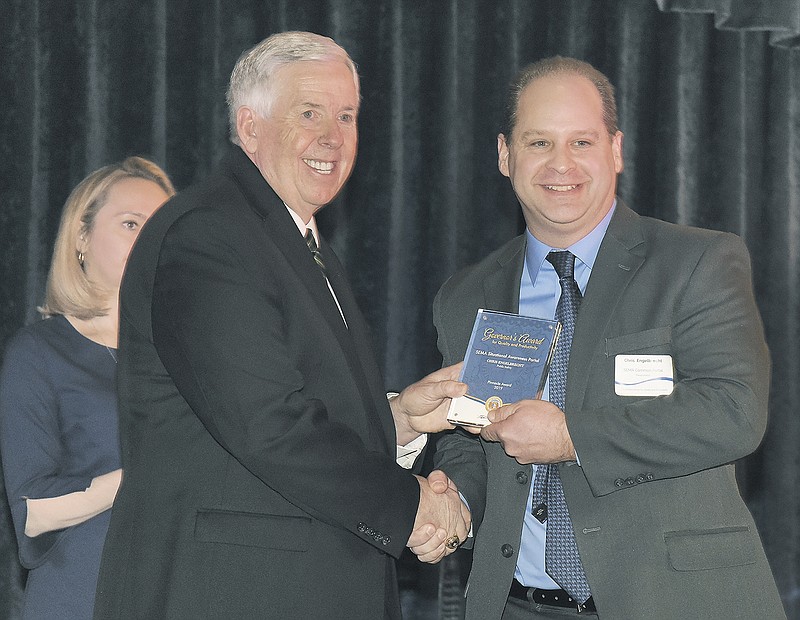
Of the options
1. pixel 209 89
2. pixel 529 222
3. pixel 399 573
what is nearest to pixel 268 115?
pixel 529 222

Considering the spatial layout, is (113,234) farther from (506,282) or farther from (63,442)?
(506,282)

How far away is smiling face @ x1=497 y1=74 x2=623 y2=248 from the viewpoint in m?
2.74

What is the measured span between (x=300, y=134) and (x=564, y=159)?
68cm

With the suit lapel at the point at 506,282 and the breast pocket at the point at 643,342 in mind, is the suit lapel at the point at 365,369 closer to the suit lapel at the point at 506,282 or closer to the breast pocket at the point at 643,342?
the suit lapel at the point at 506,282

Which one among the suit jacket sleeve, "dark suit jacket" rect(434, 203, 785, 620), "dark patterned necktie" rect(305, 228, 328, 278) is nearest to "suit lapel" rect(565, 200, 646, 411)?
"dark suit jacket" rect(434, 203, 785, 620)

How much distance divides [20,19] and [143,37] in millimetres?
539

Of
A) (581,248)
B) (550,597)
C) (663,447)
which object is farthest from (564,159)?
(550,597)

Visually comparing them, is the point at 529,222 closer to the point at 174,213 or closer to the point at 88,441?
the point at 174,213

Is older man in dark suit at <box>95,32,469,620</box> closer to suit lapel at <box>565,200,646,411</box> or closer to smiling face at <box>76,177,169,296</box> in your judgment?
suit lapel at <box>565,200,646,411</box>

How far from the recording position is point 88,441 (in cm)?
320

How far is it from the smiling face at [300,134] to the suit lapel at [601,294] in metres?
0.72

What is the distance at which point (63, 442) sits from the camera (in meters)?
3.21

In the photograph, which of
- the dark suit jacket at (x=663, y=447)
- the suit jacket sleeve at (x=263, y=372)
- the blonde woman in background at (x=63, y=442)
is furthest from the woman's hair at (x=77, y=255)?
the dark suit jacket at (x=663, y=447)

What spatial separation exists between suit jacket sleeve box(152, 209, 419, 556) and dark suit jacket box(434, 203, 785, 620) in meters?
0.41
